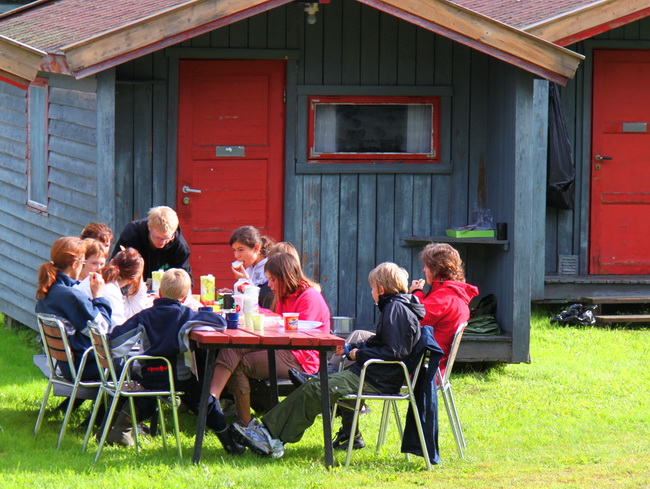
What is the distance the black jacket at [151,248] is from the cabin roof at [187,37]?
1.17 m

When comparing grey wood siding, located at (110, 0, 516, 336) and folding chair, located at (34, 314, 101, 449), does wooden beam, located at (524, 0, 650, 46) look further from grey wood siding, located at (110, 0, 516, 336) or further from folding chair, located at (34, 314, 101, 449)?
folding chair, located at (34, 314, 101, 449)

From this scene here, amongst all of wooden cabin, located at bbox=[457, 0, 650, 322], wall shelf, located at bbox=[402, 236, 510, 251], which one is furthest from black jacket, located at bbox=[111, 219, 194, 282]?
wooden cabin, located at bbox=[457, 0, 650, 322]

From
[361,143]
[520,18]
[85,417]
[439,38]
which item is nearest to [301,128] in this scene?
[361,143]

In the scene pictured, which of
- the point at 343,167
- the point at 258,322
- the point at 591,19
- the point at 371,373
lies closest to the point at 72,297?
the point at 258,322

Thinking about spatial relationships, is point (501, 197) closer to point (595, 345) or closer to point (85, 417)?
point (595, 345)

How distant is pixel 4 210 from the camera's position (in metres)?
10.9

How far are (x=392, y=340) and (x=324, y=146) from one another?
3629mm

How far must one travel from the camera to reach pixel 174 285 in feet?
20.4

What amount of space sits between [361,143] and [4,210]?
3804mm

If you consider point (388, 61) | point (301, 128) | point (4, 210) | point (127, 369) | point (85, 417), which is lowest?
point (85, 417)

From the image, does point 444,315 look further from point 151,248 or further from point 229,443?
point 151,248

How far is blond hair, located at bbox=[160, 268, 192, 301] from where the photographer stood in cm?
622

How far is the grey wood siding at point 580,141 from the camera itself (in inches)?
451

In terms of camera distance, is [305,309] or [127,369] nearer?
[127,369]
